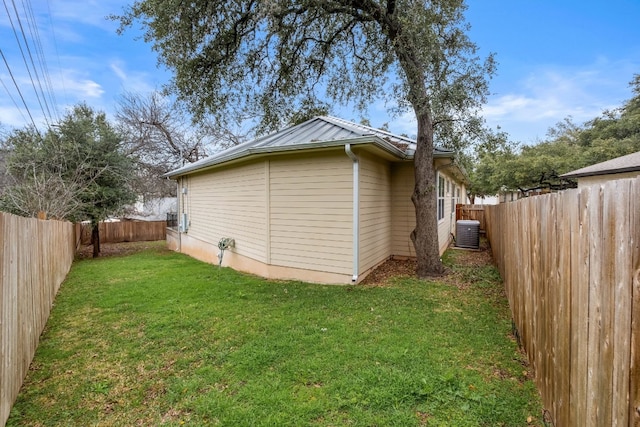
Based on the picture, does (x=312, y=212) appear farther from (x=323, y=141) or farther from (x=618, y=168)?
(x=618, y=168)

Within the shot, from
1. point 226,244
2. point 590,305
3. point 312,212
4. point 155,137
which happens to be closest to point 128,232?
point 155,137

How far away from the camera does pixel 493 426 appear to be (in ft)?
8.07

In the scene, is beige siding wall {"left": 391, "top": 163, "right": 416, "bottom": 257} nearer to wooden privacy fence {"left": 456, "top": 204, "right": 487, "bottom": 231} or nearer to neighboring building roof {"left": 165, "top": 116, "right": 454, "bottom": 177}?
neighboring building roof {"left": 165, "top": 116, "right": 454, "bottom": 177}

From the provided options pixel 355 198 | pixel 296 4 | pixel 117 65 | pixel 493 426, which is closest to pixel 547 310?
pixel 493 426

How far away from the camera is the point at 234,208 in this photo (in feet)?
29.3

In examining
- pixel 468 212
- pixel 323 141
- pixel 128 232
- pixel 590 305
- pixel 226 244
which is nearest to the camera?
pixel 590 305

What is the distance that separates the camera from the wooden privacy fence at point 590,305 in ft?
4.06

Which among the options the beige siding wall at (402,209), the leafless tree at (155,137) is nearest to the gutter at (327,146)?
the beige siding wall at (402,209)

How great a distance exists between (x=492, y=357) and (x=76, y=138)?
14.9 metres

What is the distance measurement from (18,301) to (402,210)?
7.46m

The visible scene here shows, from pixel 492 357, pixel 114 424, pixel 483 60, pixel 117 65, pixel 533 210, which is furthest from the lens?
pixel 117 65

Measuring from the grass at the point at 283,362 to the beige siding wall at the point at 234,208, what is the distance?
7.09 feet

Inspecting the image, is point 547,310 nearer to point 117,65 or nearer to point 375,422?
point 375,422

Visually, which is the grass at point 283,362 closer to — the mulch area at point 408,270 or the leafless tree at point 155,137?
the mulch area at point 408,270
